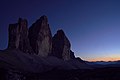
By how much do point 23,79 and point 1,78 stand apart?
458 cm

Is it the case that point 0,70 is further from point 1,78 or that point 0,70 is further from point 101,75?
point 101,75

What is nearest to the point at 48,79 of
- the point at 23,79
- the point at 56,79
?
the point at 56,79

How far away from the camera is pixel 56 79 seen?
511ft

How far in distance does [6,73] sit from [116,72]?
354ft

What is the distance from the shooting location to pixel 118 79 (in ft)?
428

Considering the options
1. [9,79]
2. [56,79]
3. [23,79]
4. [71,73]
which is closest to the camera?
[9,79]

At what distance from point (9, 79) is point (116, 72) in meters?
108

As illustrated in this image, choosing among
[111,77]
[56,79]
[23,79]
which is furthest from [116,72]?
[23,79]

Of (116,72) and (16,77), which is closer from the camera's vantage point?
(16,77)

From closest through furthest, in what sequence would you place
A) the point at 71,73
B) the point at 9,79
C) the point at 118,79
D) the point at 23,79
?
the point at 9,79, the point at 23,79, the point at 118,79, the point at 71,73

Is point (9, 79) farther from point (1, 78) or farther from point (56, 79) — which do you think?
point (56, 79)

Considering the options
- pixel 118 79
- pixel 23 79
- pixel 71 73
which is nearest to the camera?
pixel 23 79

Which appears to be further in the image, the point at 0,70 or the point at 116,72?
the point at 116,72

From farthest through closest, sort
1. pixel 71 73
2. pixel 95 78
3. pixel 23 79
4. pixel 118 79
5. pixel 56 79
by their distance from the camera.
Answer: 1. pixel 71 73
2. pixel 56 79
3. pixel 95 78
4. pixel 118 79
5. pixel 23 79
